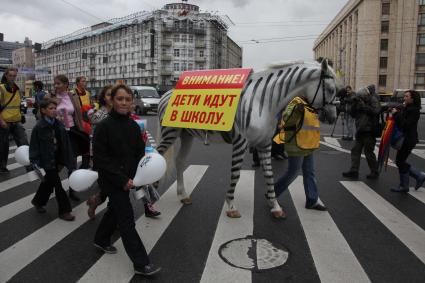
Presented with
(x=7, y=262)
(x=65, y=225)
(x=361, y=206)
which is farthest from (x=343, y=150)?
(x=7, y=262)

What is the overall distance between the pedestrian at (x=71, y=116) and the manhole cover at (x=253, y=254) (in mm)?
2994

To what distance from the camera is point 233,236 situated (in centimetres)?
448

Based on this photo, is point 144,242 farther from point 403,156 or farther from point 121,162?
point 403,156

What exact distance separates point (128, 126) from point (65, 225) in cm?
208

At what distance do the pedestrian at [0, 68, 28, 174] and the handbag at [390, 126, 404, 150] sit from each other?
6.96m

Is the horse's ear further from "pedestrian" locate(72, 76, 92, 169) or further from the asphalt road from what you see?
"pedestrian" locate(72, 76, 92, 169)

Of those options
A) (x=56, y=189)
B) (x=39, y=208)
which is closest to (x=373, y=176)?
(x=56, y=189)

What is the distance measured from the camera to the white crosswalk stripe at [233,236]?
11.7 ft

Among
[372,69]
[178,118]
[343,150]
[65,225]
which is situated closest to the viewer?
[65,225]

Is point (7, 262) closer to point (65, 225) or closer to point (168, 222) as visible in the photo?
point (65, 225)

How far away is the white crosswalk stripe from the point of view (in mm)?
3557

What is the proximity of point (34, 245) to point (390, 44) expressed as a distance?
68.5 m

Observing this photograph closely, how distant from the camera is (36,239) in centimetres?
439

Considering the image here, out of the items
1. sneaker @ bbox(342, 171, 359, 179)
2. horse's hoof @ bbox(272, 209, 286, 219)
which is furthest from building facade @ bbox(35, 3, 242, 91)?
horse's hoof @ bbox(272, 209, 286, 219)
